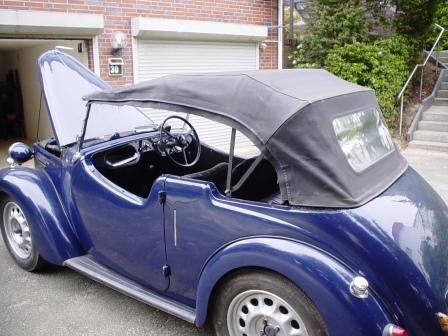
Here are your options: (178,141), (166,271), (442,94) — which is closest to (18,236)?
(178,141)

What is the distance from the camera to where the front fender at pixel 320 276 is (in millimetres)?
2021

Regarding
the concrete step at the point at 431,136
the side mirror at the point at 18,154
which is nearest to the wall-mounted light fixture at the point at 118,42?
the side mirror at the point at 18,154

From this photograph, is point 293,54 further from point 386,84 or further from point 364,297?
point 364,297

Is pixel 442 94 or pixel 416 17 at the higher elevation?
pixel 416 17

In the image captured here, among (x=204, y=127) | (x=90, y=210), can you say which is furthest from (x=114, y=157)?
(x=204, y=127)

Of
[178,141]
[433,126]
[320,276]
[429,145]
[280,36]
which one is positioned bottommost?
[429,145]

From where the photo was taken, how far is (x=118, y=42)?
747 centimetres

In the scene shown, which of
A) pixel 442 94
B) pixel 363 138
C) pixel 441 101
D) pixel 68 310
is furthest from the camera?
pixel 442 94

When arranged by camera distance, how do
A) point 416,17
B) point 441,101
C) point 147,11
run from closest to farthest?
point 147,11 → point 416,17 → point 441,101

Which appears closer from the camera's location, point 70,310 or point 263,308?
point 263,308

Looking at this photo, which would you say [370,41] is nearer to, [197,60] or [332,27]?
[332,27]

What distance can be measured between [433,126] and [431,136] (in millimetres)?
342

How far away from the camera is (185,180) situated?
2633 millimetres

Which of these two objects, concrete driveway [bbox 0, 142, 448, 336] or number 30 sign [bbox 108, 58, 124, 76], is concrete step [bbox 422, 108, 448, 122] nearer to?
number 30 sign [bbox 108, 58, 124, 76]
